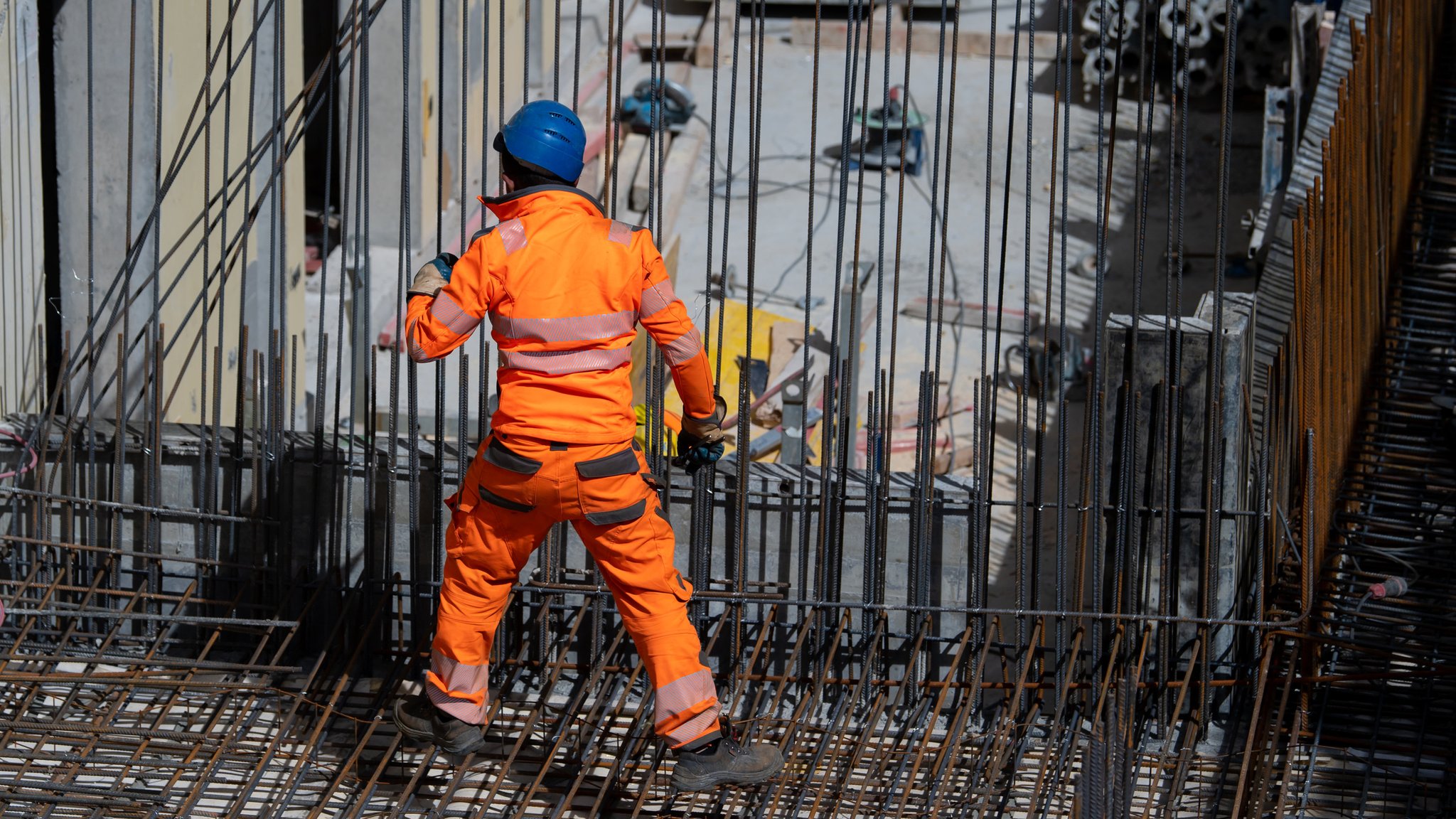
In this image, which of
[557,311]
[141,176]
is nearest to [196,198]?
→ [141,176]

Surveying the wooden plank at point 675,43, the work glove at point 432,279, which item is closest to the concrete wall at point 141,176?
the work glove at point 432,279

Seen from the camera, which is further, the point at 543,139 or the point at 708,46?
the point at 708,46

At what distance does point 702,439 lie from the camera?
579 centimetres

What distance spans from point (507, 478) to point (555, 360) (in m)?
0.41

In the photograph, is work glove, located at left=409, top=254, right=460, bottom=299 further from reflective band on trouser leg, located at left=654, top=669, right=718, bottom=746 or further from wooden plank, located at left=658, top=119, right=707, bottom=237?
wooden plank, located at left=658, top=119, right=707, bottom=237

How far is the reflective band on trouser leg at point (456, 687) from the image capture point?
576 centimetres

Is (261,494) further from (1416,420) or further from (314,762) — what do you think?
(1416,420)

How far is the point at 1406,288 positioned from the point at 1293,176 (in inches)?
45.0

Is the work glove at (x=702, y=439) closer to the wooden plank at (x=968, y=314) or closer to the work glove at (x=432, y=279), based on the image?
the work glove at (x=432, y=279)

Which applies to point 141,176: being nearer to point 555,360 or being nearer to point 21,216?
point 21,216

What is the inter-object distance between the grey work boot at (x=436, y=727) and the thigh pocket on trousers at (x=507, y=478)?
0.82 m

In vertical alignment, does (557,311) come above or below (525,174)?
below

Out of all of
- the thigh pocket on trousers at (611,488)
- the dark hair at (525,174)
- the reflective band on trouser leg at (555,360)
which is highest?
the dark hair at (525,174)

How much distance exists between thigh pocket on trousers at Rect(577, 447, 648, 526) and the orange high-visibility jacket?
0.08 m
